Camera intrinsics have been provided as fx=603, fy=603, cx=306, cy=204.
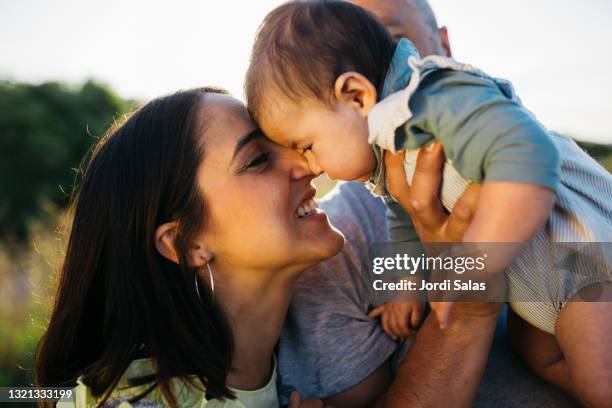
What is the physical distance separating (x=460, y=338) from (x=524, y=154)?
100 centimetres

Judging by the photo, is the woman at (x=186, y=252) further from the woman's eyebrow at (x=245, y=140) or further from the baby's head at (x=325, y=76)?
the baby's head at (x=325, y=76)

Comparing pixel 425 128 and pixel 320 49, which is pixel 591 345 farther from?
pixel 320 49

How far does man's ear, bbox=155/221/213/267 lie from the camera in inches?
94.2

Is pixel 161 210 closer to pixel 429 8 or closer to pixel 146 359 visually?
pixel 146 359

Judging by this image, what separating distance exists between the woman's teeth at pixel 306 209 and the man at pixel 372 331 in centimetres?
29

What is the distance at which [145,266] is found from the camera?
2.41m

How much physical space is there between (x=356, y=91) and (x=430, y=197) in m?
0.42

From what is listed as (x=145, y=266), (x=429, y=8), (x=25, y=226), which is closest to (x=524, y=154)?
(x=145, y=266)

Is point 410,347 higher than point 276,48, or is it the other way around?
point 276,48

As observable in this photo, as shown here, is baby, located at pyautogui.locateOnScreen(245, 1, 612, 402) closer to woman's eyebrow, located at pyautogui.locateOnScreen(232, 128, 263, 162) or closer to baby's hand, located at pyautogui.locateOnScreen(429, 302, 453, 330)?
baby's hand, located at pyautogui.locateOnScreen(429, 302, 453, 330)

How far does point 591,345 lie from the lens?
1.99m

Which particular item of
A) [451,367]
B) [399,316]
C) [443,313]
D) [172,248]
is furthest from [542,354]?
[172,248]

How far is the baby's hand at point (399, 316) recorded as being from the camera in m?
2.58

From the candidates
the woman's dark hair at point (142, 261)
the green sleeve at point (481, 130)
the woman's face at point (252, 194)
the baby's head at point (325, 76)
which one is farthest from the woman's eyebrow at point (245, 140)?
the green sleeve at point (481, 130)
